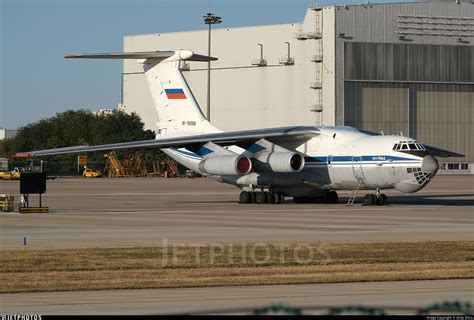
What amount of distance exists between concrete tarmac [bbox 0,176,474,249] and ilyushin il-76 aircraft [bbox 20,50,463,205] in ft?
3.87

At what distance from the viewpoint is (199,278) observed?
1778 centimetres

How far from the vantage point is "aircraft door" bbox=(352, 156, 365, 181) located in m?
43.4

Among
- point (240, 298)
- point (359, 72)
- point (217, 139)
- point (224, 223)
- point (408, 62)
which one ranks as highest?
point (408, 62)

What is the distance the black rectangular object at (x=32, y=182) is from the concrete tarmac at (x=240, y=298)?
23.2 metres

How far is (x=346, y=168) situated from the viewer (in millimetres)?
43781

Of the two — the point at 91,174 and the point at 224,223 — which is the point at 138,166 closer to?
the point at 91,174

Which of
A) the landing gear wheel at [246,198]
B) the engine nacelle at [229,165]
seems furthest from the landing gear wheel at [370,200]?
the landing gear wheel at [246,198]

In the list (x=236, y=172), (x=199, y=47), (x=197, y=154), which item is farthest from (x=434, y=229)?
(x=199, y=47)

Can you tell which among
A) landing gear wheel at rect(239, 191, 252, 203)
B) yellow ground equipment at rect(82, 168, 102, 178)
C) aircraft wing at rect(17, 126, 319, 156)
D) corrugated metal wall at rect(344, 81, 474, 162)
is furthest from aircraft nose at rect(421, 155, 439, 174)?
yellow ground equipment at rect(82, 168, 102, 178)

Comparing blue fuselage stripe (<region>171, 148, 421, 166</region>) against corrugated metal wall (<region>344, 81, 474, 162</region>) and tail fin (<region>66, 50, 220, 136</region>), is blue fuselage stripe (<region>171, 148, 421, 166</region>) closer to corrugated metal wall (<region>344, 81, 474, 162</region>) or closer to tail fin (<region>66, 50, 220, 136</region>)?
tail fin (<region>66, 50, 220, 136</region>)

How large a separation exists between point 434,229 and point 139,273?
1312 cm

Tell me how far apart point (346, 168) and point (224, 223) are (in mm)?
13001

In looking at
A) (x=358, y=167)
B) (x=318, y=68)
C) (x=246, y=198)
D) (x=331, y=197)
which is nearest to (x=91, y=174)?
(x=318, y=68)

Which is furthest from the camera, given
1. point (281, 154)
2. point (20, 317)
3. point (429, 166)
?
point (281, 154)
